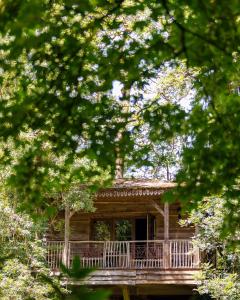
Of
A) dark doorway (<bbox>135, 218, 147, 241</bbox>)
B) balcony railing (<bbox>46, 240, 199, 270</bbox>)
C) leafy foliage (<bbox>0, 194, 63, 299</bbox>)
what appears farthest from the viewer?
dark doorway (<bbox>135, 218, 147, 241</bbox>)

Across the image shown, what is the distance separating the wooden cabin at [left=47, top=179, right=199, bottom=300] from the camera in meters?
19.7

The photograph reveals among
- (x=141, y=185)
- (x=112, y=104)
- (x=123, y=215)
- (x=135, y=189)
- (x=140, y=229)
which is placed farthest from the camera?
(x=140, y=229)

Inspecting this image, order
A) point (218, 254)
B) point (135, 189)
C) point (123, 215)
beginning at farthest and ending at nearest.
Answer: point (123, 215), point (135, 189), point (218, 254)

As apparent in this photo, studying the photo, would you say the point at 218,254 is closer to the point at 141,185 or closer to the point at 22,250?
the point at 141,185

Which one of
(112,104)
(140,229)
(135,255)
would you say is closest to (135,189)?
(135,255)

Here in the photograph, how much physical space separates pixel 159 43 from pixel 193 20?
317mm

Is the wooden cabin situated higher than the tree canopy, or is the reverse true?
the tree canopy

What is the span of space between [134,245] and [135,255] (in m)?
0.37

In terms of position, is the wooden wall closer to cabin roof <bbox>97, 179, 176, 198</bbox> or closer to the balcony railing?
the balcony railing

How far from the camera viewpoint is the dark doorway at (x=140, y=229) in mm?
23656

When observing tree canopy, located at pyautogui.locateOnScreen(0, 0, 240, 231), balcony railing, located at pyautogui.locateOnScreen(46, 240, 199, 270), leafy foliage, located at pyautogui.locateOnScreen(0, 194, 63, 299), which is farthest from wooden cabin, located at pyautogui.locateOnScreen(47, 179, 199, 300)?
tree canopy, located at pyautogui.locateOnScreen(0, 0, 240, 231)

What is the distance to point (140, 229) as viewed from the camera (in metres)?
23.8

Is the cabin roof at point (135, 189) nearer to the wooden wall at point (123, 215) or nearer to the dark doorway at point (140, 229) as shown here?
the wooden wall at point (123, 215)

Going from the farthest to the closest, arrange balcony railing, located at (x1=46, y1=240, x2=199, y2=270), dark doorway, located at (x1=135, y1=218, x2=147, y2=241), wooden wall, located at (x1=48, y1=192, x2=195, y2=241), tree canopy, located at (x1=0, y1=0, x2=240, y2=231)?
dark doorway, located at (x1=135, y1=218, x2=147, y2=241), wooden wall, located at (x1=48, y1=192, x2=195, y2=241), balcony railing, located at (x1=46, y1=240, x2=199, y2=270), tree canopy, located at (x1=0, y1=0, x2=240, y2=231)
